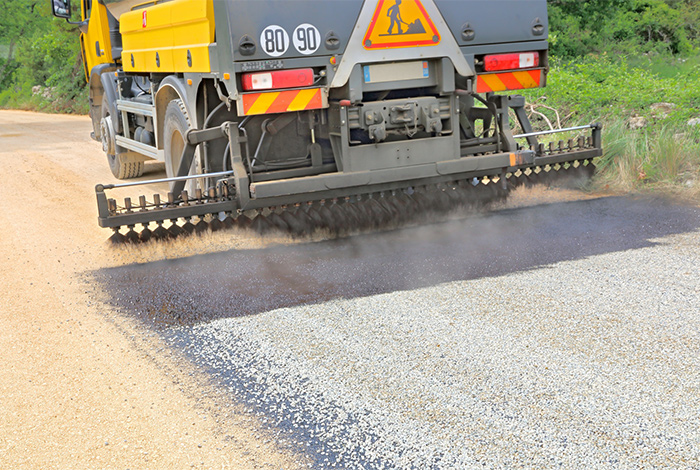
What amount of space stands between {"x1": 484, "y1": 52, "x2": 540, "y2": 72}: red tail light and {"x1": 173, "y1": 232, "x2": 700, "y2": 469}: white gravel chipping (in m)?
2.02

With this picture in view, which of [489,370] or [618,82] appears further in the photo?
[618,82]

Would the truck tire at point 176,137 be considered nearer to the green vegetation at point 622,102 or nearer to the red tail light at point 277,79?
the red tail light at point 277,79

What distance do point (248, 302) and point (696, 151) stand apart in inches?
192

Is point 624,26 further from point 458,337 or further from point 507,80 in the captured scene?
point 458,337

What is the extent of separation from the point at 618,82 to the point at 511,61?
420 centimetres

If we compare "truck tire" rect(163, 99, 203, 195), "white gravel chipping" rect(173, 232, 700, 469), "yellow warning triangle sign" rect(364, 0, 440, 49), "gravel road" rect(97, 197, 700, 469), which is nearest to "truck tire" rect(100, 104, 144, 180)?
"truck tire" rect(163, 99, 203, 195)

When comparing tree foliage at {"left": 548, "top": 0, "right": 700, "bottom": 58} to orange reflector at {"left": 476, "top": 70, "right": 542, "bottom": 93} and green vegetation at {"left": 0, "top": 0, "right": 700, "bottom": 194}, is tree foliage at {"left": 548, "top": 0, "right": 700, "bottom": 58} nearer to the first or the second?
green vegetation at {"left": 0, "top": 0, "right": 700, "bottom": 194}

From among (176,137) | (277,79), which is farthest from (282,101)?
(176,137)

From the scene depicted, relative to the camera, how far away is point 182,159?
6195mm

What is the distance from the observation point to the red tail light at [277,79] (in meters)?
5.37

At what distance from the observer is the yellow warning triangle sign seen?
5.61 metres

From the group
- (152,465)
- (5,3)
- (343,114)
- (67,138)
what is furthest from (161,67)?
(5,3)

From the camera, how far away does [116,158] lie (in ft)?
30.9

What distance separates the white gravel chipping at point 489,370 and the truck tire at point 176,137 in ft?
8.08
